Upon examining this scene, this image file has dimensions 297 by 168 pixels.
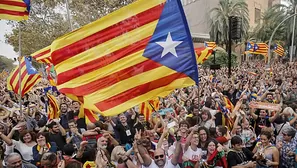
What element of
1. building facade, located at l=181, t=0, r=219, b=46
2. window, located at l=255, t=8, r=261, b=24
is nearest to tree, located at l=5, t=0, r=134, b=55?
building facade, located at l=181, t=0, r=219, b=46

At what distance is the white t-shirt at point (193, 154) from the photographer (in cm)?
457

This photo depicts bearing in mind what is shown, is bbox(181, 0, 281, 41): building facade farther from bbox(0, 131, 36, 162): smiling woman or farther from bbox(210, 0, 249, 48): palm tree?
bbox(0, 131, 36, 162): smiling woman

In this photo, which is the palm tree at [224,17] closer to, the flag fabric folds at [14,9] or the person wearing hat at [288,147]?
the flag fabric folds at [14,9]

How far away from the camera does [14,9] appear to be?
6.79 metres

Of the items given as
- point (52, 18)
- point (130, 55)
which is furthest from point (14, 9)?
point (52, 18)

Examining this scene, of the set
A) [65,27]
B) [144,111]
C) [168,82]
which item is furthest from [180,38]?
[65,27]

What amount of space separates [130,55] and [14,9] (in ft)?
11.9

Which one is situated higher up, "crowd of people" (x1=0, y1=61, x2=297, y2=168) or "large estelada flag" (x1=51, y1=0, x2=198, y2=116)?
"large estelada flag" (x1=51, y1=0, x2=198, y2=116)

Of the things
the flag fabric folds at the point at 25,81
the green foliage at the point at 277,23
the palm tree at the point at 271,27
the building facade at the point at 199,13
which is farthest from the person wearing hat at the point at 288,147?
the building facade at the point at 199,13

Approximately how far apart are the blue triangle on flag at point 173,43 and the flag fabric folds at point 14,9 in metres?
3.72

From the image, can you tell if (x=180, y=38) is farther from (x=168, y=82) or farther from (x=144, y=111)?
(x=144, y=111)

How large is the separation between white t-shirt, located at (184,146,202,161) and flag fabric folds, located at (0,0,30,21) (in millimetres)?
4485

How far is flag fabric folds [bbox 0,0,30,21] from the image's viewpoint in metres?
6.64

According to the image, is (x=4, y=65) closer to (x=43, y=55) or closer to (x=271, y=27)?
(x=271, y=27)
